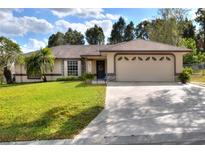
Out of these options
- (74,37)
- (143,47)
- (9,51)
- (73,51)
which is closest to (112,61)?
(143,47)

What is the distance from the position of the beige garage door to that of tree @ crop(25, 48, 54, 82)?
7264mm

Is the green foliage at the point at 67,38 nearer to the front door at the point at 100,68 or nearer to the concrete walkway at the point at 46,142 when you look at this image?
the front door at the point at 100,68

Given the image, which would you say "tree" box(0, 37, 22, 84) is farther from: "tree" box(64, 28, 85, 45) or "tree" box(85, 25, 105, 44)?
"tree" box(64, 28, 85, 45)

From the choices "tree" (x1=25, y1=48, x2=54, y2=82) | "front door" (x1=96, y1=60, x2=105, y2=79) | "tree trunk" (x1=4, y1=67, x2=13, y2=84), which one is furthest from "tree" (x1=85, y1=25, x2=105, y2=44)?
"tree" (x1=25, y1=48, x2=54, y2=82)

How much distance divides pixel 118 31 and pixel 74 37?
8923 mm

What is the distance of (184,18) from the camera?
4559 centimetres

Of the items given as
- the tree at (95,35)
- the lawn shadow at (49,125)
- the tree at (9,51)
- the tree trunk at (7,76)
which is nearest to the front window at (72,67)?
the tree at (9,51)

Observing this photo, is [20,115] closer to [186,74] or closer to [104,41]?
[186,74]

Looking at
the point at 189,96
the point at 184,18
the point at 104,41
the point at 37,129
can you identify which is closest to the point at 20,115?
the point at 37,129

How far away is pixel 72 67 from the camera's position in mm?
29766

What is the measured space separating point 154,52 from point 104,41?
39.7 m

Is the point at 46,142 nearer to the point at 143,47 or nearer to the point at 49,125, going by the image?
the point at 49,125

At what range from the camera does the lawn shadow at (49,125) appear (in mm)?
8125

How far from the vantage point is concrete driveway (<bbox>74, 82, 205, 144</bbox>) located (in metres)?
7.85
